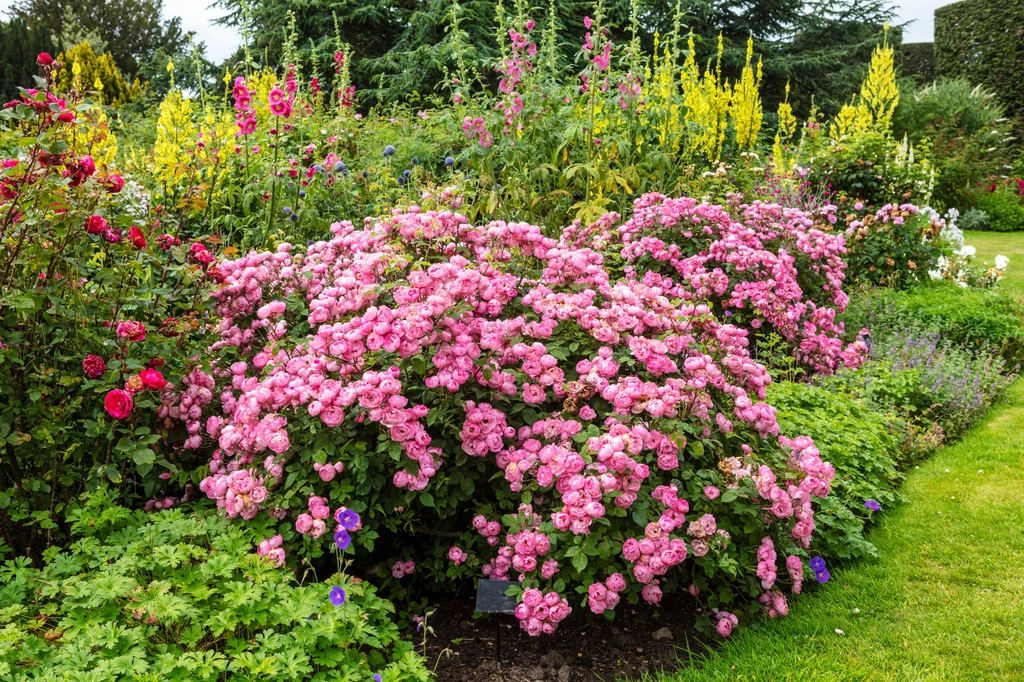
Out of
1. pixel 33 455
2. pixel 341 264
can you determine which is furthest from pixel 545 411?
pixel 33 455

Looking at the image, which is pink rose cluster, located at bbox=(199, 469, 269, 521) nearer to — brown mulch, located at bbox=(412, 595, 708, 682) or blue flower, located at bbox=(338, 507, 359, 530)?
blue flower, located at bbox=(338, 507, 359, 530)

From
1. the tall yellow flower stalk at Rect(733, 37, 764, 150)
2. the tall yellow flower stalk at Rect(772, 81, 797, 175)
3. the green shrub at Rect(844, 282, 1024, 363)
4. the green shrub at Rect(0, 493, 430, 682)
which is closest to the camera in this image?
the green shrub at Rect(0, 493, 430, 682)

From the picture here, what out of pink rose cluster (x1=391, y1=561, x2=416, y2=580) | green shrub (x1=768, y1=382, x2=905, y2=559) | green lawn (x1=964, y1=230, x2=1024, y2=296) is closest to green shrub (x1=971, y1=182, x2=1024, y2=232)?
green lawn (x1=964, y1=230, x2=1024, y2=296)

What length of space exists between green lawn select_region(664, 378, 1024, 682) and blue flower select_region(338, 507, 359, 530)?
1.18 metres

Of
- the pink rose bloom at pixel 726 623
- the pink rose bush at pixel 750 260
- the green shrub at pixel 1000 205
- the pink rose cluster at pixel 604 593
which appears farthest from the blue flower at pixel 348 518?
the green shrub at pixel 1000 205

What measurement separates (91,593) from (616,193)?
4766 mm

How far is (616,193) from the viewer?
6.10 m

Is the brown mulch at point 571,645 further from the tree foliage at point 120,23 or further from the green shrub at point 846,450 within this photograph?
the tree foliage at point 120,23

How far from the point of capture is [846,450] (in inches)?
143

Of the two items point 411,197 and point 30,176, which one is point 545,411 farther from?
point 411,197

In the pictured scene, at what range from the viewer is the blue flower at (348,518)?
2.44m

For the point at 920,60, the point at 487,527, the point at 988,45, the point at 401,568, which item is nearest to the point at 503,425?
the point at 487,527

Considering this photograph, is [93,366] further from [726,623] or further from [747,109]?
[747,109]

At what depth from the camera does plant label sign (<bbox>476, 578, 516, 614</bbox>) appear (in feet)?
8.24
